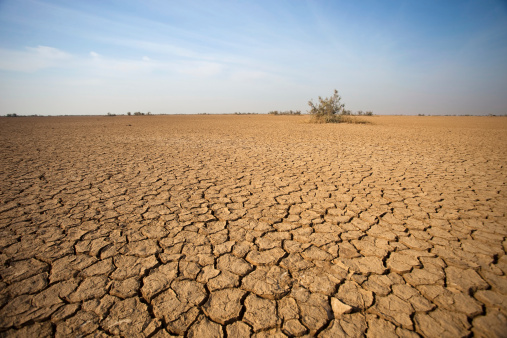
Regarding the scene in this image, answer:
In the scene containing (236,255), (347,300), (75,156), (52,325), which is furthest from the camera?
(75,156)

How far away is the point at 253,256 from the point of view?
1.76 meters

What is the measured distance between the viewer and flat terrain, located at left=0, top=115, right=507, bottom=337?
4.03 feet

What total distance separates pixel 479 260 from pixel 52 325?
2824mm

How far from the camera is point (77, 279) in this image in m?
1.50

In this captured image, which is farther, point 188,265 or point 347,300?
point 188,265

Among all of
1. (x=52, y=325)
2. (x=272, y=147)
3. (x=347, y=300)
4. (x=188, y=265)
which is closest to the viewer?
(x=52, y=325)

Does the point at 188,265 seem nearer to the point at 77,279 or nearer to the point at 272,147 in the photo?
the point at 77,279

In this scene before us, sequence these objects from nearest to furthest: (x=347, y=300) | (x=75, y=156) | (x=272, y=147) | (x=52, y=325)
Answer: (x=52, y=325)
(x=347, y=300)
(x=75, y=156)
(x=272, y=147)

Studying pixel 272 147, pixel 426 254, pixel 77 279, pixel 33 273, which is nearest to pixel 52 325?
pixel 77 279

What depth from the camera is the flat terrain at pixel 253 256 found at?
1229mm

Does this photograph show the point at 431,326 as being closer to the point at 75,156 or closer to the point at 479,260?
the point at 479,260

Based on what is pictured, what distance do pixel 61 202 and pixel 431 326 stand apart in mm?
3645

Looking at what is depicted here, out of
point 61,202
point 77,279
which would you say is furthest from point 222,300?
point 61,202

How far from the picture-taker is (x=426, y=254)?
5.77 ft
